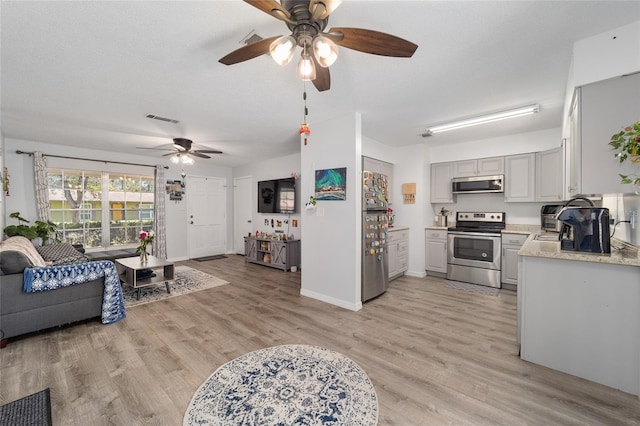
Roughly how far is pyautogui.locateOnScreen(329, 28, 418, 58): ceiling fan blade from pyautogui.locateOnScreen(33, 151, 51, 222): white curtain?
598 centimetres

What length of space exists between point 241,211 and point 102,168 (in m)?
3.13

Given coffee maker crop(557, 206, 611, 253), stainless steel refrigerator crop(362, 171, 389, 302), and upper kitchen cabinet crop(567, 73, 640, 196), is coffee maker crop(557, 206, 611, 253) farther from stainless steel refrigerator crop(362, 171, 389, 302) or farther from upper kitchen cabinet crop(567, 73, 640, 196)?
stainless steel refrigerator crop(362, 171, 389, 302)

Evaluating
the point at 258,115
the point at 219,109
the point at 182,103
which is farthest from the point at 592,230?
the point at 182,103

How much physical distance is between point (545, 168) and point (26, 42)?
6081 mm

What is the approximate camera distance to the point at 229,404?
1719mm

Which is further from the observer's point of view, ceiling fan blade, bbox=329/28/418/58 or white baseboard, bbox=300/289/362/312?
white baseboard, bbox=300/289/362/312

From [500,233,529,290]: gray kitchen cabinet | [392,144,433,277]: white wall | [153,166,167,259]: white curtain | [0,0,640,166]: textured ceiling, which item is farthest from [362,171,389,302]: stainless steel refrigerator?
[153,166,167,259]: white curtain

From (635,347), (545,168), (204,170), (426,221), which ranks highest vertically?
(204,170)

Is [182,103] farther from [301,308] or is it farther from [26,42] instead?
[301,308]

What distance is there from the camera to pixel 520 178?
4.21m

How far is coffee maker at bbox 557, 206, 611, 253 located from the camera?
200cm

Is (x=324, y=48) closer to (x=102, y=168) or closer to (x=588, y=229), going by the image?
(x=588, y=229)

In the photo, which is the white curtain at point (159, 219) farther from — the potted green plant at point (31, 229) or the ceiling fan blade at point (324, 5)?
the ceiling fan blade at point (324, 5)

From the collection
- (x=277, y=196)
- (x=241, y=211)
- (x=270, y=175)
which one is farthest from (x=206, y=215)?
(x=277, y=196)
